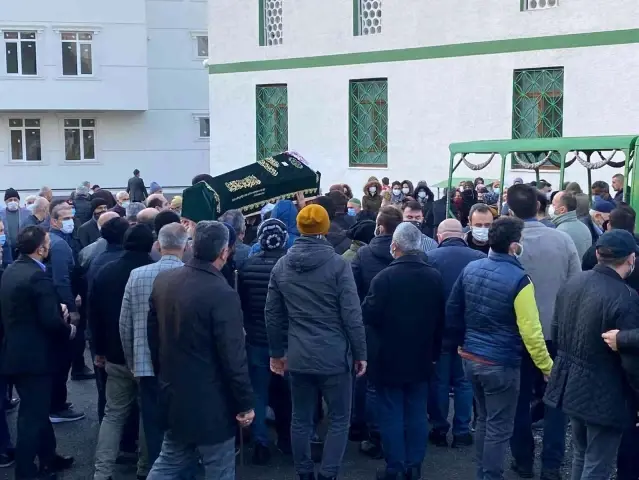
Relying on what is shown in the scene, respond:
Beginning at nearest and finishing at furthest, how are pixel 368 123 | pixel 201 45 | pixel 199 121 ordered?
1. pixel 368 123
2. pixel 201 45
3. pixel 199 121

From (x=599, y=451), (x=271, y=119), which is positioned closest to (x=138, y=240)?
(x=599, y=451)

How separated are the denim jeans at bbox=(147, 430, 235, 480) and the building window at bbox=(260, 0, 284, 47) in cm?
2173

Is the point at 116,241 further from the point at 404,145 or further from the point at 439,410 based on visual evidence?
the point at 404,145

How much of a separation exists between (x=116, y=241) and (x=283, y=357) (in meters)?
1.85

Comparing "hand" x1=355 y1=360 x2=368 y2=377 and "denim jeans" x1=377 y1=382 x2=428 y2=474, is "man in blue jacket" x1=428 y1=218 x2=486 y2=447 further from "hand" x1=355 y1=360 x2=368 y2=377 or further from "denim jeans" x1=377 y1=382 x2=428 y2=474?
"hand" x1=355 y1=360 x2=368 y2=377

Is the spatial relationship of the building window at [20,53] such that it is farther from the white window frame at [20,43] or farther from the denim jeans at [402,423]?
the denim jeans at [402,423]

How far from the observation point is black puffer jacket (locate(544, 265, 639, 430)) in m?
5.37

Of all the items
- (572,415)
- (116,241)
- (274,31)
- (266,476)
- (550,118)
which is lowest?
(266,476)

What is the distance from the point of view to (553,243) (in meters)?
6.99

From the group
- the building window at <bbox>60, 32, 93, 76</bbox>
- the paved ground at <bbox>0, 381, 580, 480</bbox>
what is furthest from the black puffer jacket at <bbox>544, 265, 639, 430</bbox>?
the building window at <bbox>60, 32, 93, 76</bbox>

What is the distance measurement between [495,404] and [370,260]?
5.59ft

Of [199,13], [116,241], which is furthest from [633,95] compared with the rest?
[199,13]

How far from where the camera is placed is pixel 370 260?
7410mm

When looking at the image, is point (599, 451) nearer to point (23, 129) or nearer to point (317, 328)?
point (317, 328)
